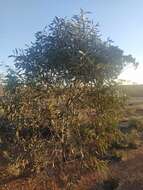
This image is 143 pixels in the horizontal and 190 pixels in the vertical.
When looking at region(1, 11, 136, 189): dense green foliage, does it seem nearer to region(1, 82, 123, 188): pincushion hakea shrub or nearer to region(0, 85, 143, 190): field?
region(1, 82, 123, 188): pincushion hakea shrub

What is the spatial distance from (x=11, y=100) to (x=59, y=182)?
16.8ft

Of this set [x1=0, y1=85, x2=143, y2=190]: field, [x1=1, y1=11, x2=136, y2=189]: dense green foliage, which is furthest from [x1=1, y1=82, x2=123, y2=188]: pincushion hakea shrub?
[x1=0, y1=85, x2=143, y2=190]: field

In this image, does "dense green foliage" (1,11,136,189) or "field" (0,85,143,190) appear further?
"field" (0,85,143,190)

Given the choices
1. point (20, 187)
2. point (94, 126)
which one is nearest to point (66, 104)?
point (94, 126)

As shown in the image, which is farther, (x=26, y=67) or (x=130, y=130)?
(x=130, y=130)

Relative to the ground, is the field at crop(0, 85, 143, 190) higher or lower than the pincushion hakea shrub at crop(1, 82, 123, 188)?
lower

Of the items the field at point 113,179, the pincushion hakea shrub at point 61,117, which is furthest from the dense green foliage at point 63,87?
the field at point 113,179

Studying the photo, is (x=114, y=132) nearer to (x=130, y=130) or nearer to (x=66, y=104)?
(x=66, y=104)

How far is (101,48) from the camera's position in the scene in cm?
1241

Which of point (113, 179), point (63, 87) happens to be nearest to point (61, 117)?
point (63, 87)

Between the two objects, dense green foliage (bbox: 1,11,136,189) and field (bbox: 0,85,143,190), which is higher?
dense green foliage (bbox: 1,11,136,189)

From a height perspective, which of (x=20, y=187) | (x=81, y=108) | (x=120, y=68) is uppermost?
(x=120, y=68)

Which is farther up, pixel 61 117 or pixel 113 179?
pixel 61 117

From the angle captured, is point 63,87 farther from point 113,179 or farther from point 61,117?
point 113,179
